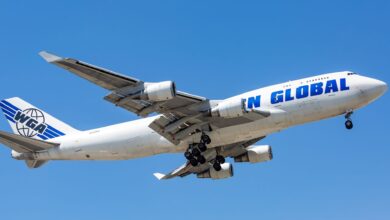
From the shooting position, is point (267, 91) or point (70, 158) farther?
point (70, 158)

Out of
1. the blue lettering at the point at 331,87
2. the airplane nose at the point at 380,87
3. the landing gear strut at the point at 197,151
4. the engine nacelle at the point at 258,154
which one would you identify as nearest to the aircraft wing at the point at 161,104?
the landing gear strut at the point at 197,151

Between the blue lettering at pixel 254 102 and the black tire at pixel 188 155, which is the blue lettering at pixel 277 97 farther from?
the black tire at pixel 188 155

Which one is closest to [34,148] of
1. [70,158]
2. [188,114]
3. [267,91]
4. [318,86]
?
[70,158]

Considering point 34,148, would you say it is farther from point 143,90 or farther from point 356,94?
point 356,94

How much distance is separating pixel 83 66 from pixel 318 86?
14950mm

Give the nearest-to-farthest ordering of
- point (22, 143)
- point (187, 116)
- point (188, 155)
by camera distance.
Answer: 1. point (187, 116)
2. point (188, 155)
3. point (22, 143)

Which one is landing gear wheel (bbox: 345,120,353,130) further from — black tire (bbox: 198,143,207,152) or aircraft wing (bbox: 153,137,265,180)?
black tire (bbox: 198,143,207,152)

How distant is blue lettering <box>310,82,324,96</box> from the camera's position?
45.9 metres

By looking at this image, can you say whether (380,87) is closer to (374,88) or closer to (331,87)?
(374,88)

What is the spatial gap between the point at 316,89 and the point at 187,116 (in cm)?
844

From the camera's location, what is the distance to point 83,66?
4156cm

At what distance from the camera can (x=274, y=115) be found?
46031mm

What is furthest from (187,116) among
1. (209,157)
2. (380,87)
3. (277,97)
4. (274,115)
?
(380,87)

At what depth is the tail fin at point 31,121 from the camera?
53875 mm
